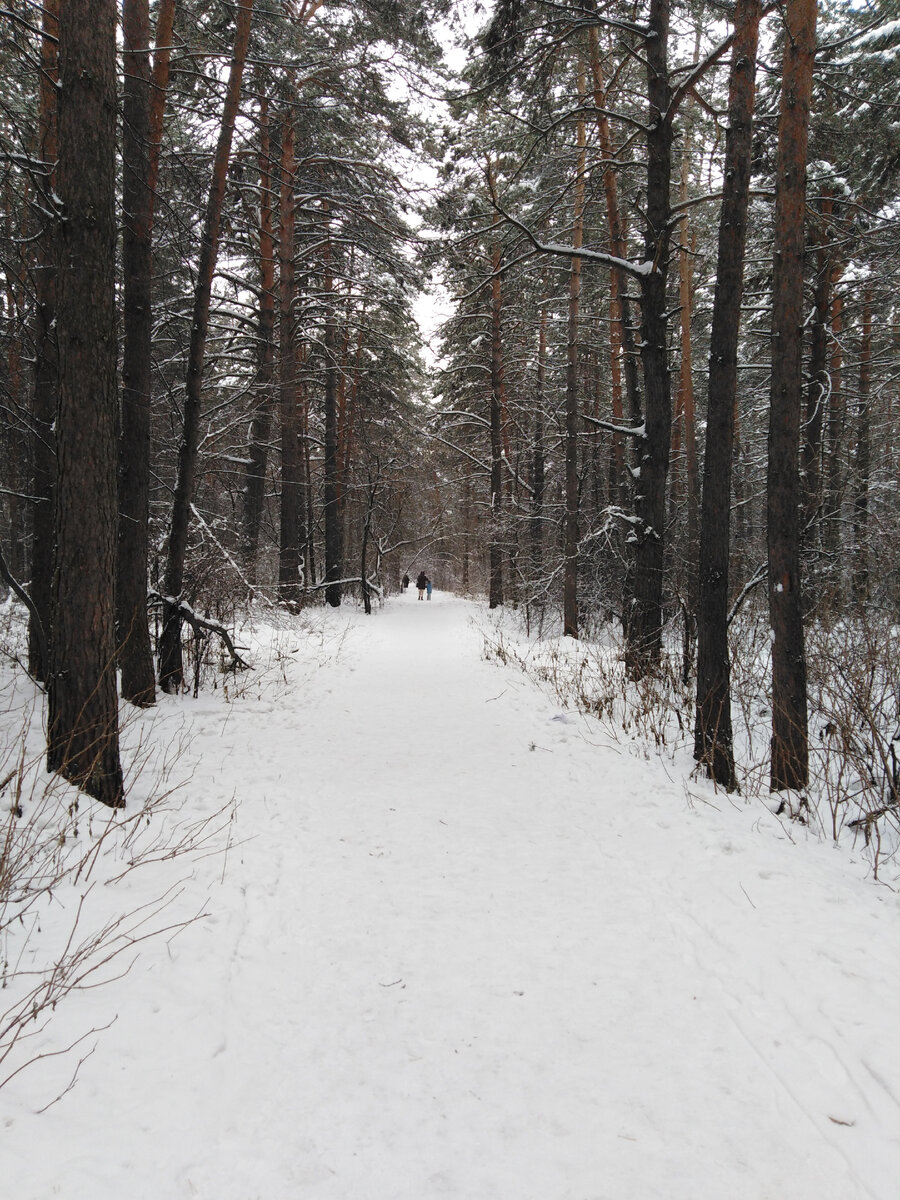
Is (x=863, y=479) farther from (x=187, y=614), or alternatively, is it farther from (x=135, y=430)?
(x=135, y=430)

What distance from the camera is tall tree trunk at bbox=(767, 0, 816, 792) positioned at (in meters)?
4.66

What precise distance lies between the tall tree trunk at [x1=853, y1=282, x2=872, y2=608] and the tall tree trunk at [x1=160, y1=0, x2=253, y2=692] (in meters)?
9.27

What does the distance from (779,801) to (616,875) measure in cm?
Answer: 170

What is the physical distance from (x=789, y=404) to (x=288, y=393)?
10.7 meters

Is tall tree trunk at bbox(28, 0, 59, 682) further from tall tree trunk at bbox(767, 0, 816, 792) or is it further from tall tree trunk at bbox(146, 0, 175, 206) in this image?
tall tree trunk at bbox(767, 0, 816, 792)

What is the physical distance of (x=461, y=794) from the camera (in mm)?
4988

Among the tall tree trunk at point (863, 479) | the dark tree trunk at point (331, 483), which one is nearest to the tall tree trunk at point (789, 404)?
the tall tree trunk at point (863, 479)

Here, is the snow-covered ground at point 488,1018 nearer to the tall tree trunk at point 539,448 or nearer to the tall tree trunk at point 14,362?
the tall tree trunk at point 14,362

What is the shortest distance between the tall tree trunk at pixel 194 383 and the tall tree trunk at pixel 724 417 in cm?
558

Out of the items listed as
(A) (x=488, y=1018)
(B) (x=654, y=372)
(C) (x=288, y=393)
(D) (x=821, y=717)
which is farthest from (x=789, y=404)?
(C) (x=288, y=393)

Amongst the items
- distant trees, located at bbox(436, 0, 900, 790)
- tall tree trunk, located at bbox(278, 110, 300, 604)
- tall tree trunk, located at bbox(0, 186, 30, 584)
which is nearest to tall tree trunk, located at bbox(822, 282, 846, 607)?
distant trees, located at bbox(436, 0, 900, 790)

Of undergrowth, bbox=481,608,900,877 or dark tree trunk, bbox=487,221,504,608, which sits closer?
undergrowth, bbox=481,608,900,877

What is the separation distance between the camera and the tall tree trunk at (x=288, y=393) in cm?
1245

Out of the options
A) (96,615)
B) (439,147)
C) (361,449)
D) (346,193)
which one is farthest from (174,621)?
(361,449)
